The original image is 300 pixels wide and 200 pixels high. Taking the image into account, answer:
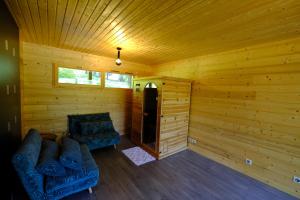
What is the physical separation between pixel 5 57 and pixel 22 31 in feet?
4.10

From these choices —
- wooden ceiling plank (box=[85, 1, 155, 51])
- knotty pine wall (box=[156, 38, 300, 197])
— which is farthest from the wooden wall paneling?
wooden ceiling plank (box=[85, 1, 155, 51])

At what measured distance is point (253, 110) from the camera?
2.72m

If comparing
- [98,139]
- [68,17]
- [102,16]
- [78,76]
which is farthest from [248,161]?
[78,76]

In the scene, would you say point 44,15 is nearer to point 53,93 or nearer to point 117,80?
point 53,93

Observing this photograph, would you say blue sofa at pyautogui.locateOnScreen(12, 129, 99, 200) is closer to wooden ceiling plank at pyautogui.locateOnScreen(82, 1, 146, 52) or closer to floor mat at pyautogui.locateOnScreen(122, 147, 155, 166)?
floor mat at pyautogui.locateOnScreen(122, 147, 155, 166)

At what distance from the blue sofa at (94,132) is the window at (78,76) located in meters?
0.96

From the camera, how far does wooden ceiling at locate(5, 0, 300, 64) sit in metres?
1.59

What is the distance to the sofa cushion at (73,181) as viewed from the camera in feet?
5.86

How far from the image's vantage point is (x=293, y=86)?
7.52ft

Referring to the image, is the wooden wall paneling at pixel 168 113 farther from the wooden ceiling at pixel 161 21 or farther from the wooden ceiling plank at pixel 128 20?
the wooden ceiling plank at pixel 128 20

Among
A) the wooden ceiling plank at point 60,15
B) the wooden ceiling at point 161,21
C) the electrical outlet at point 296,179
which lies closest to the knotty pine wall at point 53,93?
the wooden ceiling at point 161,21

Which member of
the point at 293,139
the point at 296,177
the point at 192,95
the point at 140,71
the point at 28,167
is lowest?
the point at 296,177

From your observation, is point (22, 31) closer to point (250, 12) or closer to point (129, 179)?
point (129, 179)

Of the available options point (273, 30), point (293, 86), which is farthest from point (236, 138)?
point (273, 30)
